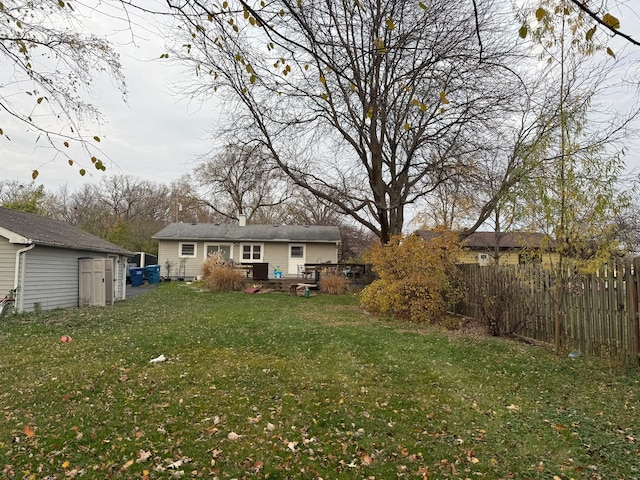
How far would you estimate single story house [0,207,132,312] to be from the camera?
1055 centimetres

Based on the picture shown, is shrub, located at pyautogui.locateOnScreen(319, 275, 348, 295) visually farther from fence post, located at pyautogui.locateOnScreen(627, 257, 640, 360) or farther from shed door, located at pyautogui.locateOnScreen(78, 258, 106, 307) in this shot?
fence post, located at pyautogui.locateOnScreen(627, 257, 640, 360)

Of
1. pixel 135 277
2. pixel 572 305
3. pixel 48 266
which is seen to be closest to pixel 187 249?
pixel 135 277

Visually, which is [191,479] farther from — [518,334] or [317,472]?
[518,334]

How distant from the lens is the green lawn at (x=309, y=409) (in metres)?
3.20

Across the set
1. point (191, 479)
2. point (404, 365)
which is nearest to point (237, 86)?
point (404, 365)

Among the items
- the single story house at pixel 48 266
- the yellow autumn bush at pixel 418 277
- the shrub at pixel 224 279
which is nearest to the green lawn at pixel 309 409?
the yellow autumn bush at pixel 418 277

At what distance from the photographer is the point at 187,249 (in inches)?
1005

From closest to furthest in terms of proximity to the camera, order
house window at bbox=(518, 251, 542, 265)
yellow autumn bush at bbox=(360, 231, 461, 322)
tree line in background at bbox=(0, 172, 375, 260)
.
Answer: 1. house window at bbox=(518, 251, 542, 265)
2. yellow autumn bush at bbox=(360, 231, 461, 322)
3. tree line in background at bbox=(0, 172, 375, 260)

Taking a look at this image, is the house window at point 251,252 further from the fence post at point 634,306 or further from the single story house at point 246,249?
the fence post at point 634,306

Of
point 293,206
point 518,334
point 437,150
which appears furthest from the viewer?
point 293,206

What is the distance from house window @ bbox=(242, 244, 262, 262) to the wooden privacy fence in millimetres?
17447

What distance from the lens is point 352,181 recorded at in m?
17.3

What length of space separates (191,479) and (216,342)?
4.49 metres

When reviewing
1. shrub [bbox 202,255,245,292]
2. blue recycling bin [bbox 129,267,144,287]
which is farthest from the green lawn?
blue recycling bin [bbox 129,267,144,287]
